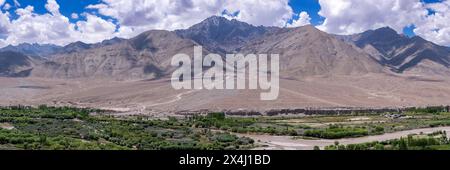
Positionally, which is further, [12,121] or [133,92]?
[133,92]

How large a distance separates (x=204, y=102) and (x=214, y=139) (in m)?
70.1

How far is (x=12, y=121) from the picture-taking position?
71.2 metres

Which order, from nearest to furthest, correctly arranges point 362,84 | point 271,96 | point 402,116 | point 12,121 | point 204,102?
1. point 12,121
2. point 402,116
3. point 204,102
4. point 271,96
5. point 362,84

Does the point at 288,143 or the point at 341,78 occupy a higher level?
the point at 341,78

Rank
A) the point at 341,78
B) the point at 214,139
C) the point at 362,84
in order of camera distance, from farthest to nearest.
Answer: the point at 341,78 → the point at 362,84 → the point at 214,139

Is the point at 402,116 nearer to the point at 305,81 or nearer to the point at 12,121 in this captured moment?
the point at 12,121

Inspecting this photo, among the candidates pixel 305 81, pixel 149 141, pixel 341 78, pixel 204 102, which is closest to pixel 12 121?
pixel 149 141

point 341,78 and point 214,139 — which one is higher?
point 341,78
